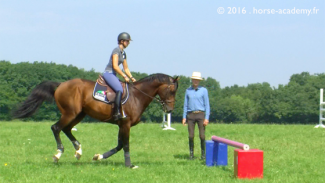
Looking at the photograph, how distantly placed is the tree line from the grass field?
44270 millimetres

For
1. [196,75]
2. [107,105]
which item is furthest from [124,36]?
[196,75]

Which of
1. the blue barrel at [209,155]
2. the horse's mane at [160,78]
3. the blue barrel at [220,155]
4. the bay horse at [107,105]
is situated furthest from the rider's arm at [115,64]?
the blue barrel at [220,155]

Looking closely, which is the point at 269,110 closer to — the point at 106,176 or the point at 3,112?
the point at 3,112

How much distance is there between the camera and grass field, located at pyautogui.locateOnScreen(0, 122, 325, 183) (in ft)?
31.0

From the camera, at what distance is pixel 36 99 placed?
11867 millimetres

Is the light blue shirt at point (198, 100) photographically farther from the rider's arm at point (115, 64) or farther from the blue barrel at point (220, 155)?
the rider's arm at point (115, 64)

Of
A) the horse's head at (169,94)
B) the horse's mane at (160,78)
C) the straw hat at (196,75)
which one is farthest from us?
the straw hat at (196,75)

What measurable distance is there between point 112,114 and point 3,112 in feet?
210

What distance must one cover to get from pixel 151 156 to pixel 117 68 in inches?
153

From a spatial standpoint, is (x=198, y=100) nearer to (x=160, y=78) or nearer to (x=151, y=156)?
(x=160, y=78)

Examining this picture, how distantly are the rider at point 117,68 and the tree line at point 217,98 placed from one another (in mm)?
52274

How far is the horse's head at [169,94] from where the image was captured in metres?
11.2

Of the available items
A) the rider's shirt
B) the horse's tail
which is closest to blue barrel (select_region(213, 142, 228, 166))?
the rider's shirt

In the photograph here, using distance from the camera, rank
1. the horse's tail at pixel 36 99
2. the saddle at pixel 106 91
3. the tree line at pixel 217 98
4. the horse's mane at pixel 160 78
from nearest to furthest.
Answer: the saddle at pixel 106 91 → the horse's mane at pixel 160 78 → the horse's tail at pixel 36 99 → the tree line at pixel 217 98
